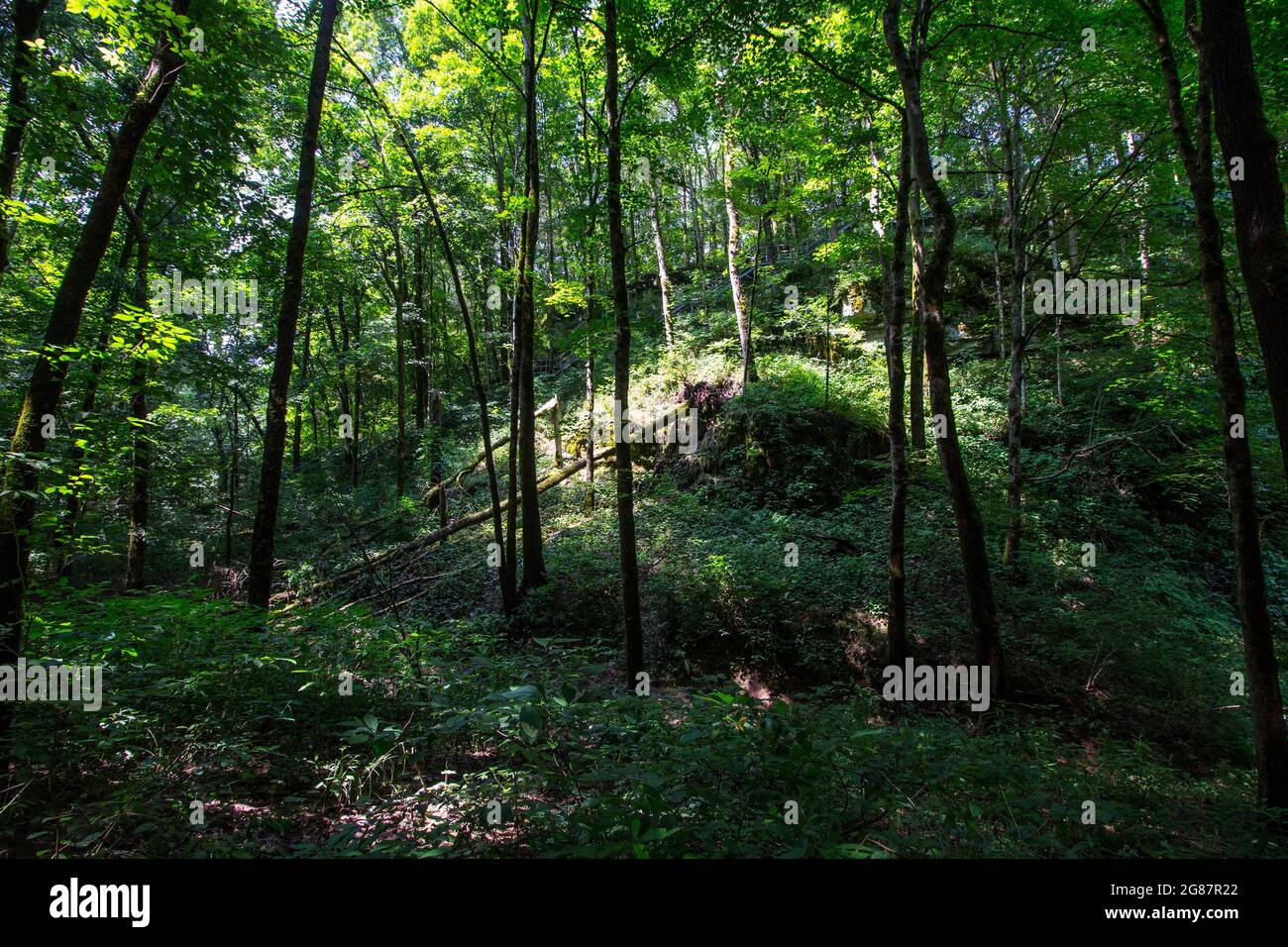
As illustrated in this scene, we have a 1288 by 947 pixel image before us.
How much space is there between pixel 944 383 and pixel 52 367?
9.32 m

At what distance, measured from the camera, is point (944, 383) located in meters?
6.59

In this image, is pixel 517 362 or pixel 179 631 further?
pixel 517 362

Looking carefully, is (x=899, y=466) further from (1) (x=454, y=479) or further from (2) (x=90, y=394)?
(1) (x=454, y=479)

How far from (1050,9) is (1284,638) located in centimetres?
1080

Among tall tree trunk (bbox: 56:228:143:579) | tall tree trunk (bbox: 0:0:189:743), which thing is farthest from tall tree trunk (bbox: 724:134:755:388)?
tall tree trunk (bbox: 56:228:143:579)

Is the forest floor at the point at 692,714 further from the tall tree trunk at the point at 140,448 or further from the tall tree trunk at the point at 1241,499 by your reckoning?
the tall tree trunk at the point at 140,448

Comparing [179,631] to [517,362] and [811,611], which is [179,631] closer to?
[517,362]

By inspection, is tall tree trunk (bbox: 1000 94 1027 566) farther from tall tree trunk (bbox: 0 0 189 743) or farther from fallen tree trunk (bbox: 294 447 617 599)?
tall tree trunk (bbox: 0 0 189 743)

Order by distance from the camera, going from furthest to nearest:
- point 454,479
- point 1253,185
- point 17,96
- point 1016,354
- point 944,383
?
point 454,479 < point 1016,354 < point 944,383 < point 17,96 < point 1253,185

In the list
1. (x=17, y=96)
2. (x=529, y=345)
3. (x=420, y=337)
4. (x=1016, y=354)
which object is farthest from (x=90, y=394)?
(x=1016, y=354)

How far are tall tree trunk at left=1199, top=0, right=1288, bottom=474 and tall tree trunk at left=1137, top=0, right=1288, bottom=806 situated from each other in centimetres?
53

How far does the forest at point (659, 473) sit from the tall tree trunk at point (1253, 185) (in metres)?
0.03

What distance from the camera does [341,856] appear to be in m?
2.48
